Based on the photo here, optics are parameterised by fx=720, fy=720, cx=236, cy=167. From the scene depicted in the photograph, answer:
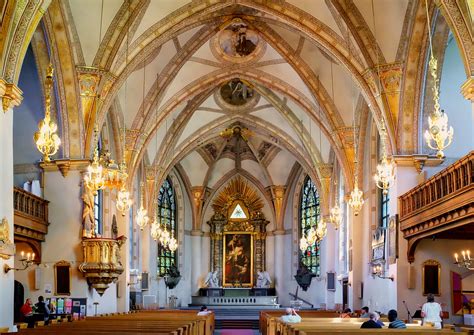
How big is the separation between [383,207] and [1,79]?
45.5ft

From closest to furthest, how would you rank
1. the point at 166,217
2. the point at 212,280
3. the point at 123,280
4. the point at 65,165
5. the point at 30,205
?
the point at 30,205 → the point at 65,165 → the point at 123,280 → the point at 166,217 → the point at 212,280

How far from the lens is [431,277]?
1864 cm

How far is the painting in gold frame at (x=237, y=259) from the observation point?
1558 inches

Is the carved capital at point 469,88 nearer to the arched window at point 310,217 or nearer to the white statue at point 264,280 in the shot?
the arched window at point 310,217

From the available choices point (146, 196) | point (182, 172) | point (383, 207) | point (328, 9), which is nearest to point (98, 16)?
point (328, 9)

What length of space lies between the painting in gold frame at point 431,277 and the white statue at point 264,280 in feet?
67.0

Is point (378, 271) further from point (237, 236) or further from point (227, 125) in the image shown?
point (237, 236)

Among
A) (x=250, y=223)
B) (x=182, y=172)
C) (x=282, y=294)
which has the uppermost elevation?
(x=182, y=172)

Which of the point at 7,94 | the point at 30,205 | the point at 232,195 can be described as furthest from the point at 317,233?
the point at 7,94

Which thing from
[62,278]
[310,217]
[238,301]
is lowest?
[238,301]

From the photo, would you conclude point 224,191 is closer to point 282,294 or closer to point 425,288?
point 282,294

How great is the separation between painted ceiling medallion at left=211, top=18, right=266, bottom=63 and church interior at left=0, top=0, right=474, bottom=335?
7 cm

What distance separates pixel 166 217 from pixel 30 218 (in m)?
19.3

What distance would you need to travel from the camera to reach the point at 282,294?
38375 millimetres
